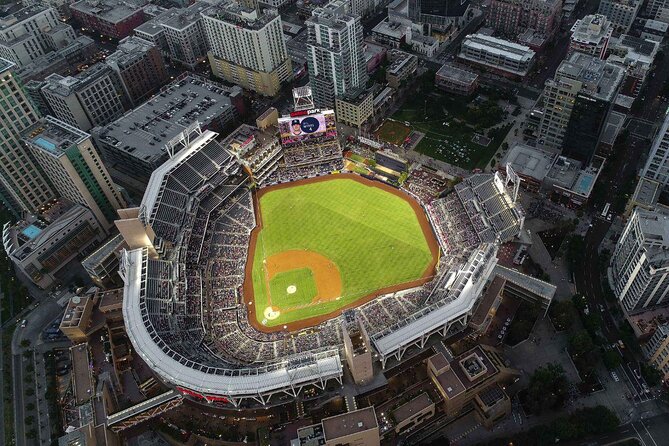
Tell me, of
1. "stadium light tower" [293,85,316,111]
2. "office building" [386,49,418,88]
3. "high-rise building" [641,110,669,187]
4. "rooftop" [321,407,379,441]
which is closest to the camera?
"rooftop" [321,407,379,441]

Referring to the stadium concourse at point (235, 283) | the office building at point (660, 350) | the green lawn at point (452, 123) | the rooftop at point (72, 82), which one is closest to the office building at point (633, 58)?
the green lawn at point (452, 123)

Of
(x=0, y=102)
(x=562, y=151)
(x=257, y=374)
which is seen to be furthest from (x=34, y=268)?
(x=562, y=151)

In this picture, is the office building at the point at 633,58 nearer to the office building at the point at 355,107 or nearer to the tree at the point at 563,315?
the office building at the point at 355,107

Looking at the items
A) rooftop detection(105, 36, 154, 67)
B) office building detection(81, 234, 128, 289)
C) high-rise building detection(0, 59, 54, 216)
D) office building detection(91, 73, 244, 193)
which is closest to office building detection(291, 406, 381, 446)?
office building detection(81, 234, 128, 289)

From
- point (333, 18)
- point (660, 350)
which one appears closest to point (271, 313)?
A: point (660, 350)

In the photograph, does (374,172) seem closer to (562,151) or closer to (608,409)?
(562,151)

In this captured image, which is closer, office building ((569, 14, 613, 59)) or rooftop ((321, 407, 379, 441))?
rooftop ((321, 407, 379, 441))

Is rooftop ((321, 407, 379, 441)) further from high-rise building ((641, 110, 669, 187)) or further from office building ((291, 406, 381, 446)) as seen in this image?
high-rise building ((641, 110, 669, 187))
